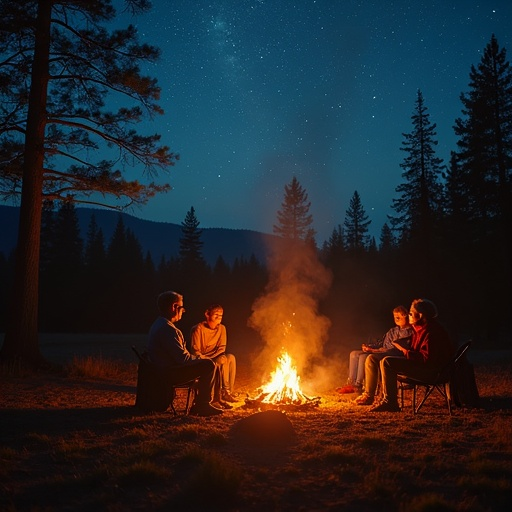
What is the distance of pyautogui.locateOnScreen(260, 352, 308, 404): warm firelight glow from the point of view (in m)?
7.73

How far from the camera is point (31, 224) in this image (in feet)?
35.6

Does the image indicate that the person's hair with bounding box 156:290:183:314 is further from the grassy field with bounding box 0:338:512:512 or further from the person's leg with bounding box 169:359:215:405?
the grassy field with bounding box 0:338:512:512

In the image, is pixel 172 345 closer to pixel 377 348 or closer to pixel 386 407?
pixel 386 407

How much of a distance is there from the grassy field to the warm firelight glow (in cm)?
70

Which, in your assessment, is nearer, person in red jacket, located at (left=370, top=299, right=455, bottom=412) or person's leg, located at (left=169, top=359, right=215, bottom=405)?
person's leg, located at (left=169, top=359, right=215, bottom=405)

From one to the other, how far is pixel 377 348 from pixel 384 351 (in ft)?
0.99

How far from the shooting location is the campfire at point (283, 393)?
24.6 feet

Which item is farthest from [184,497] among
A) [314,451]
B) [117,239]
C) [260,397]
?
[117,239]

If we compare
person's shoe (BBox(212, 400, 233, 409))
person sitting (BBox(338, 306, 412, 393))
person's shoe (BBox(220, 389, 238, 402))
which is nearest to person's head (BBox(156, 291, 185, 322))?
person's shoe (BBox(212, 400, 233, 409))

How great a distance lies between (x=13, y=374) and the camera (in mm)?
9656

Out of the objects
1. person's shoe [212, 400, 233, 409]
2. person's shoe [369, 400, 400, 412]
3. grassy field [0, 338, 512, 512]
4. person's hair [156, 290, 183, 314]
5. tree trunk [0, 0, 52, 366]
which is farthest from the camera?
tree trunk [0, 0, 52, 366]

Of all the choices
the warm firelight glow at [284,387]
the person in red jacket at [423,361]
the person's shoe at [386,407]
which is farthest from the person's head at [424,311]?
the warm firelight glow at [284,387]

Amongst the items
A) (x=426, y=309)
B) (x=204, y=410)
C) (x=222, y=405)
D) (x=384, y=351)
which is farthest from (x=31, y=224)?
(x=426, y=309)

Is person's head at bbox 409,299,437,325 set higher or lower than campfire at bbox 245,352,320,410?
higher
